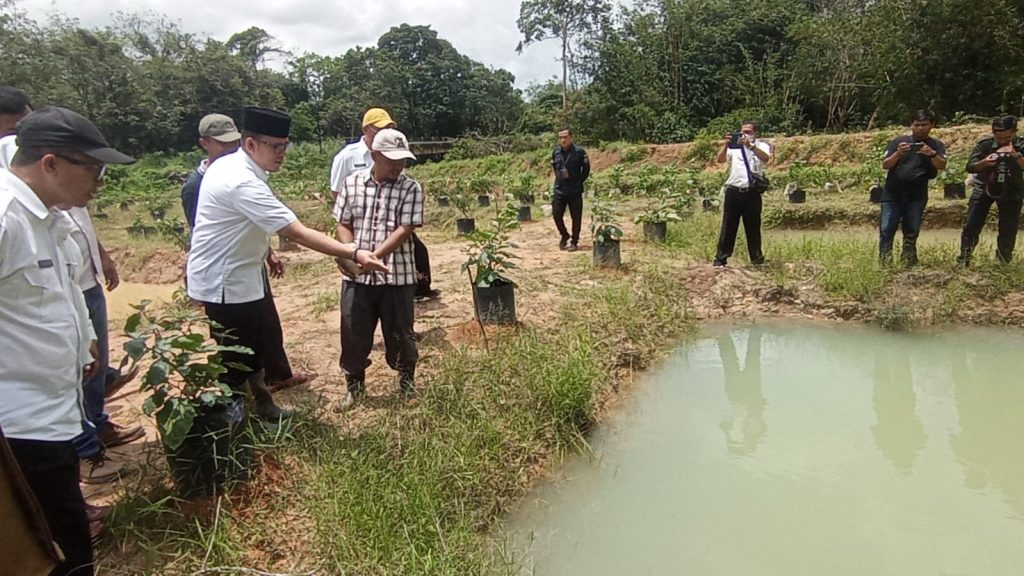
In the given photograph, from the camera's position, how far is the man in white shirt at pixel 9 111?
2.47m

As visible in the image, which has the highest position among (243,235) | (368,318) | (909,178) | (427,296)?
(909,178)

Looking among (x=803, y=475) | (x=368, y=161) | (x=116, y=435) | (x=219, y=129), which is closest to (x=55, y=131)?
(x=219, y=129)

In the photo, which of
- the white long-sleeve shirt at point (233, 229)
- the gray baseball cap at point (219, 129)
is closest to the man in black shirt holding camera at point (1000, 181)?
the white long-sleeve shirt at point (233, 229)

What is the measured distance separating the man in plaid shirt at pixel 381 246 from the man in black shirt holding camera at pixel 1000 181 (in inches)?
177

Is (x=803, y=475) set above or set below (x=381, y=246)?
below

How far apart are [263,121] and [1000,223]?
5.55m

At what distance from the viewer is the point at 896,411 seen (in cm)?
330

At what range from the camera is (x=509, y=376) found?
3.29m

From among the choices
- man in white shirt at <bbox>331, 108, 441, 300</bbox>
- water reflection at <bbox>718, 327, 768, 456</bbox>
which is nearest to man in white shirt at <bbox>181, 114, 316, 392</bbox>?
man in white shirt at <bbox>331, 108, 441, 300</bbox>

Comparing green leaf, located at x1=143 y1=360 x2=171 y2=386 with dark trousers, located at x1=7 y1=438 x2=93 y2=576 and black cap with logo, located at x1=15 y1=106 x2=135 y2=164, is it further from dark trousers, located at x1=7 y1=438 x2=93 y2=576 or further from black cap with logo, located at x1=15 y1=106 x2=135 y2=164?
black cap with logo, located at x1=15 y1=106 x2=135 y2=164

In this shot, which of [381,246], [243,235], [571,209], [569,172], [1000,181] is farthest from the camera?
[571,209]

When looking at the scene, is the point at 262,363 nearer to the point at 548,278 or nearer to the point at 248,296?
the point at 248,296

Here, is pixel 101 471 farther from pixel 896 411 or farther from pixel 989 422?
pixel 989 422

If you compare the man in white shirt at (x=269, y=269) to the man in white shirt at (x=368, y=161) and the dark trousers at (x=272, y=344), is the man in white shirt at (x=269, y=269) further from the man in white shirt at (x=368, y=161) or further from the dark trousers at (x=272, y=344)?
the man in white shirt at (x=368, y=161)
